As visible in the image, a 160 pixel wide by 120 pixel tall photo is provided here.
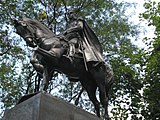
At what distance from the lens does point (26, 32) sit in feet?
28.1

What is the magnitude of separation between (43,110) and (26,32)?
106 inches

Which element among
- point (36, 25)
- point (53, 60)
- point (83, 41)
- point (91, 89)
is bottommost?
point (91, 89)

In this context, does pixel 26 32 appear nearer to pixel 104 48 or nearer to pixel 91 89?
pixel 91 89

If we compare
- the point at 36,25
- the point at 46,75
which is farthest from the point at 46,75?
the point at 36,25

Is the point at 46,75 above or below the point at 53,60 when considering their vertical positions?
below

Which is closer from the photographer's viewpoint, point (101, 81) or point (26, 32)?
point (26, 32)

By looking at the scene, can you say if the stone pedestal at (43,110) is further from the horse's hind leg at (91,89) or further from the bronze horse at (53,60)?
the horse's hind leg at (91,89)

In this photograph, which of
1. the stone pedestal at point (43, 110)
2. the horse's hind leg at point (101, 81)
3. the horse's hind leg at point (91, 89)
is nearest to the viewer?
the stone pedestal at point (43, 110)

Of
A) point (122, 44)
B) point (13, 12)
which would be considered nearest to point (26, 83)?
point (13, 12)

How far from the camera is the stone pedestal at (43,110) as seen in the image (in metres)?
6.62

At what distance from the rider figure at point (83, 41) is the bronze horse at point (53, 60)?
0.59ft

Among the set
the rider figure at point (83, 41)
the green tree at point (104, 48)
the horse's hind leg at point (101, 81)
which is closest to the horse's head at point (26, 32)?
the rider figure at point (83, 41)

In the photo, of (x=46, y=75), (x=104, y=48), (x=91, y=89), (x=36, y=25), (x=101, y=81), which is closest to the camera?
(x=46, y=75)

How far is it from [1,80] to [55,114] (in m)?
11.1
